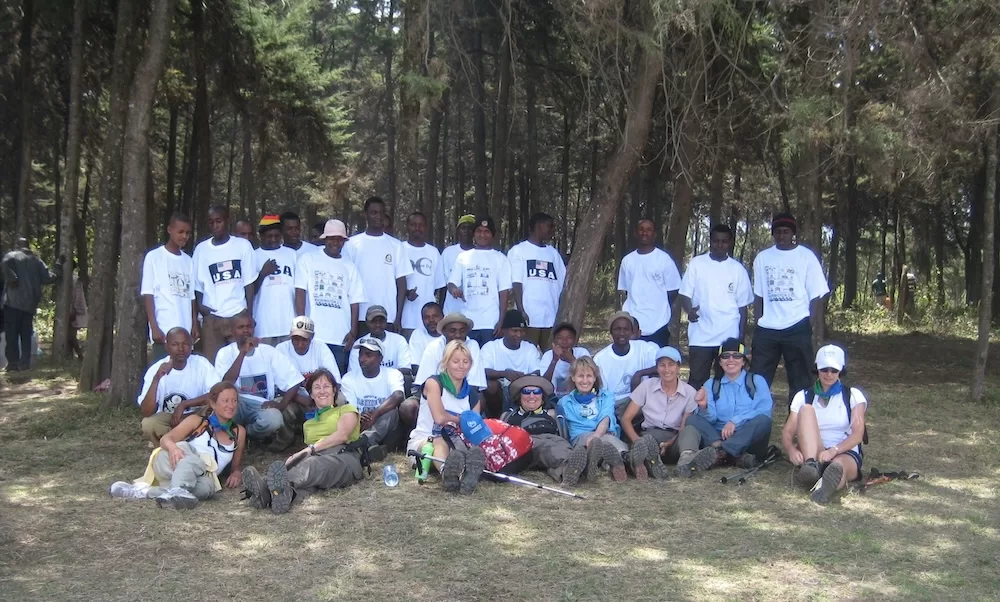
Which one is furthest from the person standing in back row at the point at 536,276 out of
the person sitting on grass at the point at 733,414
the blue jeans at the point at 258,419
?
the blue jeans at the point at 258,419

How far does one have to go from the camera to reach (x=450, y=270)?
9.27m

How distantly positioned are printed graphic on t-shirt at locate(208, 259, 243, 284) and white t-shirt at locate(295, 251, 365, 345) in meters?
0.53

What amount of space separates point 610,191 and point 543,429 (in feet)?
11.3

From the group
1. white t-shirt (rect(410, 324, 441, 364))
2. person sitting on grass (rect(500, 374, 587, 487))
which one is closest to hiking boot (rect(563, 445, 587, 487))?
person sitting on grass (rect(500, 374, 587, 487))

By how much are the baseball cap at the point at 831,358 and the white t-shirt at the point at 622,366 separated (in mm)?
1692

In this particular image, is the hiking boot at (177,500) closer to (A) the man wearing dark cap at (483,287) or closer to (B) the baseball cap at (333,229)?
(B) the baseball cap at (333,229)

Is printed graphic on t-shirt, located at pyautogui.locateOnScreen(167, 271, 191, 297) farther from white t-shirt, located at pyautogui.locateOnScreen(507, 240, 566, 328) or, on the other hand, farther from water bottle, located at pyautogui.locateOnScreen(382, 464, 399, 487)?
white t-shirt, located at pyautogui.locateOnScreen(507, 240, 566, 328)

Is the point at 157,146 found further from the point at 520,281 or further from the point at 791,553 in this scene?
the point at 791,553

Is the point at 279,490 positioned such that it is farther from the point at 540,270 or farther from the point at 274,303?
the point at 540,270

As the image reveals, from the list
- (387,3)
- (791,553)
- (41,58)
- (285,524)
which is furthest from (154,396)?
(387,3)

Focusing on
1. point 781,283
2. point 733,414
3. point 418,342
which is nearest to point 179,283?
point 418,342

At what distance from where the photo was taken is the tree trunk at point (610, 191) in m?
9.55

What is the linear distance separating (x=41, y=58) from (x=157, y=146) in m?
3.69

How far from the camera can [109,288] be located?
10.3 metres
